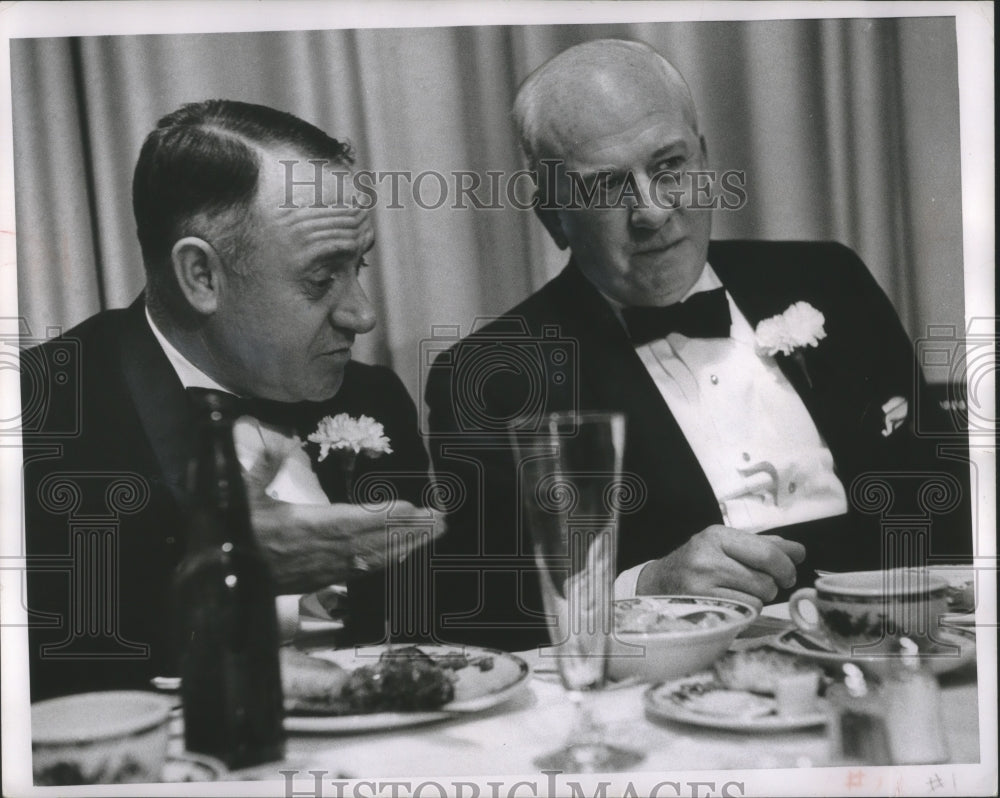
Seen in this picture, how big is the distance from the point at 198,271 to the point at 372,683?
62 cm

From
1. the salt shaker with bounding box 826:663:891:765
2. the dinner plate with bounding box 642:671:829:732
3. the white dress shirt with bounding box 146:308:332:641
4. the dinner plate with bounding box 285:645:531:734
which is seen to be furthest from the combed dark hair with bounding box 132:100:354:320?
the salt shaker with bounding box 826:663:891:765

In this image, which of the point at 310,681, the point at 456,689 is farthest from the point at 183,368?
the point at 456,689

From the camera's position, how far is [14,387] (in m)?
1.45

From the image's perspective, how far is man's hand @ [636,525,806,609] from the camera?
1421mm

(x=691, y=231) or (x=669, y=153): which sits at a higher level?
(x=669, y=153)

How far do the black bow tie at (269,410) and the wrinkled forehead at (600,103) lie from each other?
0.51 meters

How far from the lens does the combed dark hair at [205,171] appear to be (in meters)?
1.40

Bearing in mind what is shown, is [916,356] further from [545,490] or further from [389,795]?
[389,795]

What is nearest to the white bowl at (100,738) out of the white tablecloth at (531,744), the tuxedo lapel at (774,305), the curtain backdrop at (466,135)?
the white tablecloth at (531,744)

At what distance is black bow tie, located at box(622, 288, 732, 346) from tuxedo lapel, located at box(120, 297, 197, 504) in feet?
2.10

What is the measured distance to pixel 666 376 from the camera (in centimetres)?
145

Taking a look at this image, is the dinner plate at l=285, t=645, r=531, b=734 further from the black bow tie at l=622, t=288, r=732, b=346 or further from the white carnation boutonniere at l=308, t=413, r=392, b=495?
the black bow tie at l=622, t=288, r=732, b=346

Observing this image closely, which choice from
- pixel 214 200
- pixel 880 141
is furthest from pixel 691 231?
pixel 214 200

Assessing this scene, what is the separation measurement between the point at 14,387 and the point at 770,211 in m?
1.12
